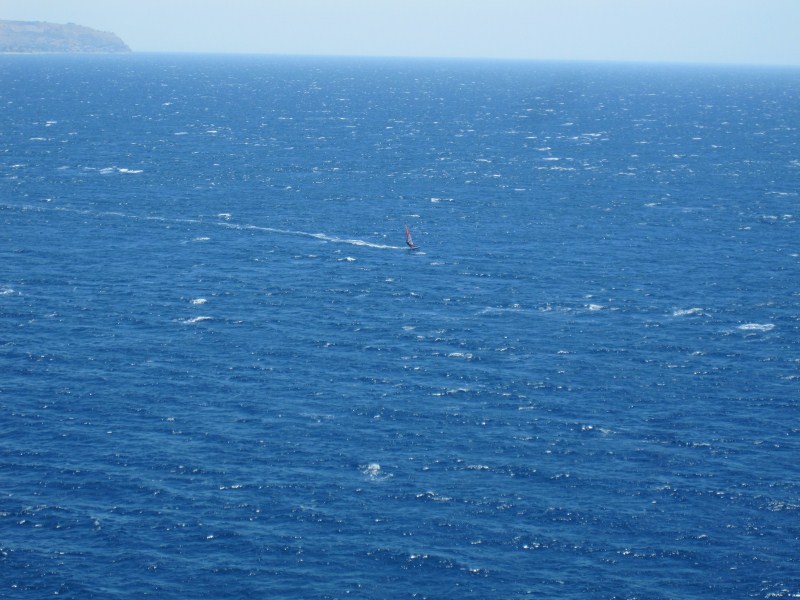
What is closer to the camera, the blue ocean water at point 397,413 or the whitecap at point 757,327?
the blue ocean water at point 397,413

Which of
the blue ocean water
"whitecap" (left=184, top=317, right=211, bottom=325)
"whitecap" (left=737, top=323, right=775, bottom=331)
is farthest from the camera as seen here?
"whitecap" (left=184, top=317, right=211, bottom=325)

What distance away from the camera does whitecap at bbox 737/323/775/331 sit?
12344cm

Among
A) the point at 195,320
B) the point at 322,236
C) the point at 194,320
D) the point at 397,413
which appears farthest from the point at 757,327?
the point at 322,236

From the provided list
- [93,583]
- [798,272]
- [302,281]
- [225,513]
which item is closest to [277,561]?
[225,513]

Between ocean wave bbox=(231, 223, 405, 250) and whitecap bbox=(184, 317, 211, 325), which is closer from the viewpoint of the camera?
whitecap bbox=(184, 317, 211, 325)

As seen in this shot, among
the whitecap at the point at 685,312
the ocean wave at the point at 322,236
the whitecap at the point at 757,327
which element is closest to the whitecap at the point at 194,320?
the ocean wave at the point at 322,236

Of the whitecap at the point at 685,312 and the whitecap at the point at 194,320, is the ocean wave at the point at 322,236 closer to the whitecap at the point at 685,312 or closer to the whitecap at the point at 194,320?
the whitecap at the point at 194,320

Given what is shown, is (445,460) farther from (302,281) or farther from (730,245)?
(730,245)

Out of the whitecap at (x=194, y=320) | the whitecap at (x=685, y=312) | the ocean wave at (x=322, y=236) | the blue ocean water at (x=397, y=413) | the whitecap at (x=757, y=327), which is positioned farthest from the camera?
the ocean wave at (x=322, y=236)

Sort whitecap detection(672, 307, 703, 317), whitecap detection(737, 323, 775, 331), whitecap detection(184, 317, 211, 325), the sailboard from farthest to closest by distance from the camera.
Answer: the sailboard < whitecap detection(672, 307, 703, 317) < whitecap detection(184, 317, 211, 325) < whitecap detection(737, 323, 775, 331)

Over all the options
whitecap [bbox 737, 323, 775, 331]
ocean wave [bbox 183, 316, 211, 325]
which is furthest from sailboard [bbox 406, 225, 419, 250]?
whitecap [bbox 737, 323, 775, 331]

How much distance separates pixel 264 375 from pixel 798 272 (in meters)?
86.3

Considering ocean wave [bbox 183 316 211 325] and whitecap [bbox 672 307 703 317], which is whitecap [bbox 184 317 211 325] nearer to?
ocean wave [bbox 183 316 211 325]

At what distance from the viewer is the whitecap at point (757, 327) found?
12344 cm
